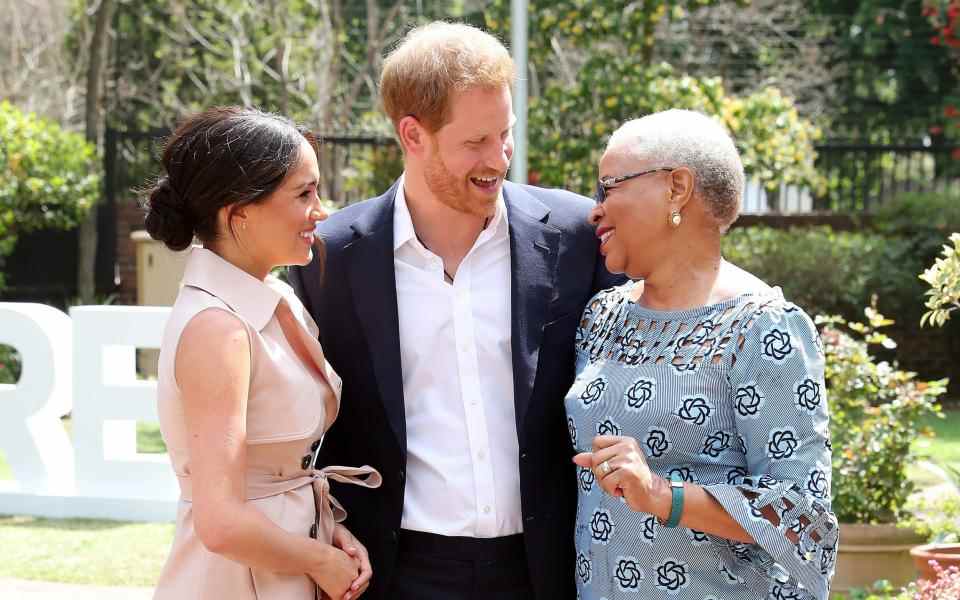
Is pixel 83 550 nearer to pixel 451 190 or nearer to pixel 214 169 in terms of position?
pixel 451 190

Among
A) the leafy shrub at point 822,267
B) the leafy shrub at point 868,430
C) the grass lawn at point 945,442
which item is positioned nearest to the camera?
the leafy shrub at point 868,430

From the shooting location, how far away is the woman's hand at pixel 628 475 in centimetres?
228

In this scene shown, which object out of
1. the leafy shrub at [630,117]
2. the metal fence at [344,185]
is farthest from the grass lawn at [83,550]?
the metal fence at [344,185]

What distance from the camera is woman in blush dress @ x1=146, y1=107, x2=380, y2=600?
92.5 inches

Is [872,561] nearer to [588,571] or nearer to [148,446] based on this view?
[588,571]

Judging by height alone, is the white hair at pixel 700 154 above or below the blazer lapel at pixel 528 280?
above

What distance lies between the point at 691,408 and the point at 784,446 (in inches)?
7.7

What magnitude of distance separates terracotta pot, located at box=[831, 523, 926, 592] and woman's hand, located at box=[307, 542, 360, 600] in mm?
3687

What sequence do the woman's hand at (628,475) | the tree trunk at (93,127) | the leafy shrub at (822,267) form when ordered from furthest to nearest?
the tree trunk at (93,127) → the leafy shrub at (822,267) → the woman's hand at (628,475)

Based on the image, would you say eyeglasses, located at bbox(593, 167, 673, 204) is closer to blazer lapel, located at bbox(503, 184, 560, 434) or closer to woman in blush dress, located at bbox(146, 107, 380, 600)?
blazer lapel, located at bbox(503, 184, 560, 434)

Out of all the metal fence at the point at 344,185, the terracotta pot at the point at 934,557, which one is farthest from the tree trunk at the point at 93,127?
the terracotta pot at the point at 934,557

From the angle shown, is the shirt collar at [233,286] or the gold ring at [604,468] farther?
the shirt collar at [233,286]

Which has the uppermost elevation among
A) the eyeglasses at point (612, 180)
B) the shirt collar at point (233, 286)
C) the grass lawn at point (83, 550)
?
the eyeglasses at point (612, 180)

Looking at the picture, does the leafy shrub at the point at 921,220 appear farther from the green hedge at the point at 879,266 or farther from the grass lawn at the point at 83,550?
the grass lawn at the point at 83,550
